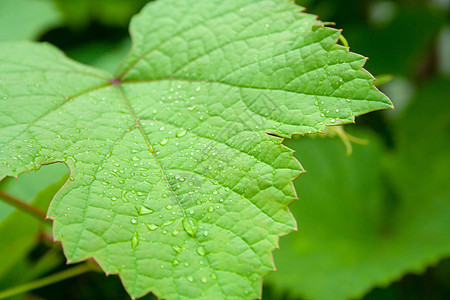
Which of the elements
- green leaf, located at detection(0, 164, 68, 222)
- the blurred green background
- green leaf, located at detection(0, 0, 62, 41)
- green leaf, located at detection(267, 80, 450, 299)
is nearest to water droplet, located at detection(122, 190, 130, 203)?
the blurred green background

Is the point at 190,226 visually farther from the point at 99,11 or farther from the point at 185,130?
the point at 99,11

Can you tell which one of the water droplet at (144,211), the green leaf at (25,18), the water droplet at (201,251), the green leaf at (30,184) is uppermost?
the green leaf at (25,18)

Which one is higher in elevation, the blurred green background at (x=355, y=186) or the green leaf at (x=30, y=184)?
the green leaf at (x=30, y=184)

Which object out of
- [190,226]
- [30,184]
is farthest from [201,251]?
[30,184]

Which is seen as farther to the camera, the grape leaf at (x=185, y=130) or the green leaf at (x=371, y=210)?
the green leaf at (x=371, y=210)

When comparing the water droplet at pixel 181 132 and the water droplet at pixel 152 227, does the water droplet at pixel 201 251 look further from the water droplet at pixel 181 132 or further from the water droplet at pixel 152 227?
the water droplet at pixel 181 132

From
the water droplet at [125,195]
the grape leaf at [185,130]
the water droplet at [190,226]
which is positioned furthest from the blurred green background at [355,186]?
the water droplet at [190,226]

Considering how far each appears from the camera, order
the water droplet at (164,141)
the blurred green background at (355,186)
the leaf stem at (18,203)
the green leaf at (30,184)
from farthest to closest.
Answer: the blurred green background at (355,186) → the green leaf at (30,184) → the leaf stem at (18,203) → the water droplet at (164,141)

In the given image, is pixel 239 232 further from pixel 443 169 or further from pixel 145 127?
pixel 443 169
